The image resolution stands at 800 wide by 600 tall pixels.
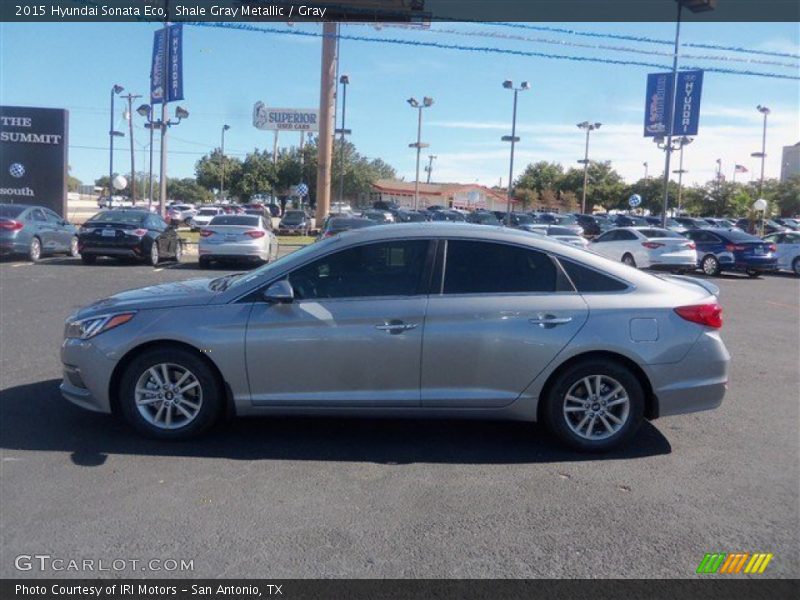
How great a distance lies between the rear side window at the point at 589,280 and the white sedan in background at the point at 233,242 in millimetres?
14377

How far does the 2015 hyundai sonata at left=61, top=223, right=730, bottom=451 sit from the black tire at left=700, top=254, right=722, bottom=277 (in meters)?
19.6

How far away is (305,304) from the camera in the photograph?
5539 millimetres

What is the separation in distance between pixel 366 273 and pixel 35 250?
16072mm

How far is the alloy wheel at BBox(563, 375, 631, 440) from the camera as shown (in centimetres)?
555

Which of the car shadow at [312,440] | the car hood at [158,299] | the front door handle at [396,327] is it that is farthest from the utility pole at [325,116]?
the front door handle at [396,327]

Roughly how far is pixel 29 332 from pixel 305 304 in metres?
5.72

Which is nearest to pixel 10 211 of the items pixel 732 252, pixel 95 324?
pixel 95 324

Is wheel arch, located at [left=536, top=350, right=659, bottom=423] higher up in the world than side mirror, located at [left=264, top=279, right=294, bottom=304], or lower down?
lower down

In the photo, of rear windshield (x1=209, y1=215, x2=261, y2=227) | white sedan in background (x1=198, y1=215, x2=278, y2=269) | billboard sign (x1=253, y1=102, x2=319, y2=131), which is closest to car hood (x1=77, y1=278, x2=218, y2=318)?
white sedan in background (x1=198, y1=215, x2=278, y2=269)

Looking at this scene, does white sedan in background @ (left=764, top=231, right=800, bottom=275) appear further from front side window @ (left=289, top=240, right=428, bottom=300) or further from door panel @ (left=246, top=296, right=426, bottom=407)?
door panel @ (left=246, top=296, right=426, bottom=407)

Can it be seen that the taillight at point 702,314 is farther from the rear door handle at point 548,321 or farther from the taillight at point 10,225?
the taillight at point 10,225

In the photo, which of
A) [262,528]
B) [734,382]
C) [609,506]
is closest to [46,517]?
[262,528]
